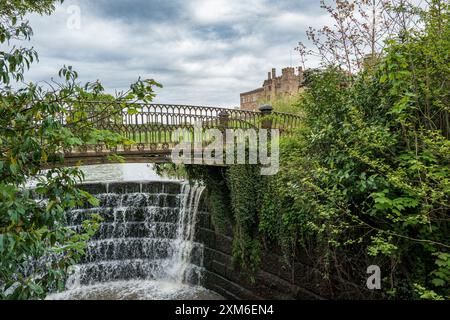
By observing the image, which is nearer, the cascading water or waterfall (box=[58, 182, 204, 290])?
the cascading water

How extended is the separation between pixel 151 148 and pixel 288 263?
4865mm

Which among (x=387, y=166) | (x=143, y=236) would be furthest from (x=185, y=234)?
(x=387, y=166)

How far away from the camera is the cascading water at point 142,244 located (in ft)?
28.8

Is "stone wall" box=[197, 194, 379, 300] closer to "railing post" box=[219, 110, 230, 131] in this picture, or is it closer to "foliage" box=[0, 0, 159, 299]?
"railing post" box=[219, 110, 230, 131]

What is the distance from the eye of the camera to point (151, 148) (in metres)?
8.47

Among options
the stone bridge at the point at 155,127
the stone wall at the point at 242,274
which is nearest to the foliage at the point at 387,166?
the stone wall at the point at 242,274

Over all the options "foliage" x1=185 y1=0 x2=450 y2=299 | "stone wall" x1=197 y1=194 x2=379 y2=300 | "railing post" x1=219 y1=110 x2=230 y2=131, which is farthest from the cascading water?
"foliage" x1=185 y1=0 x2=450 y2=299

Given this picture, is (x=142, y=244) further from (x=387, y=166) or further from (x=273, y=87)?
(x=273, y=87)

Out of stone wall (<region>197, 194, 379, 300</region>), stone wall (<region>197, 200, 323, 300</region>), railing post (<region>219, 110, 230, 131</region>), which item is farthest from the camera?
railing post (<region>219, 110, 230, 131</region>)

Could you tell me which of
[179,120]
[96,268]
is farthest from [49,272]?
[96,268]

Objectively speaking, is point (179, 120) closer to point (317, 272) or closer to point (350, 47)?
point (350, 47)

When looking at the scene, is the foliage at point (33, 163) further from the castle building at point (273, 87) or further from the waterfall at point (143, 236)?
the castle building at point (273, 87)

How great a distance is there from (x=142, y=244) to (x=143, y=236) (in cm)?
26

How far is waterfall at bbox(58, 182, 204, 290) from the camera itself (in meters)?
9.11
